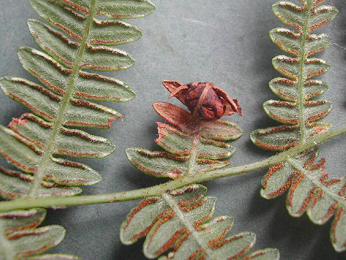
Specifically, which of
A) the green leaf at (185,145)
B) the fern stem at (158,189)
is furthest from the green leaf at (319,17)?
the green leaf at (185,145)

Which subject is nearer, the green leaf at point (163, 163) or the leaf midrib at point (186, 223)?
the leaf midrib at point (186, 223)

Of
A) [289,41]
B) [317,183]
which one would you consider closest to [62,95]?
[289,41]

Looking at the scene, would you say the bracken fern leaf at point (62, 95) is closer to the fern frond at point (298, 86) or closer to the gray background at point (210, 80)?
the gray background at point (210, 80)

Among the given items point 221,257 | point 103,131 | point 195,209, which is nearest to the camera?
point 221,257

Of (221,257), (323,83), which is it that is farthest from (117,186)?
(323,83)

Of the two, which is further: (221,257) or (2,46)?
(2,46)

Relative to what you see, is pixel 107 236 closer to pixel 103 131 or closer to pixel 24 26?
pixel 103 131

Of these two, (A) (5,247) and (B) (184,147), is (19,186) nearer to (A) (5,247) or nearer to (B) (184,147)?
(A) (5,247)

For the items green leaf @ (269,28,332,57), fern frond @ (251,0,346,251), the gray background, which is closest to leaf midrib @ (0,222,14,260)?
the gray background
